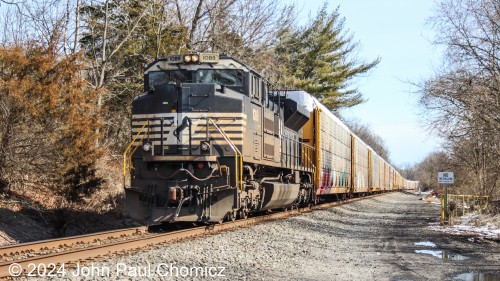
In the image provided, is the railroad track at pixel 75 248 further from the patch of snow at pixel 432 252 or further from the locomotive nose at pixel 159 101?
the patch of snow at pixel 432 252

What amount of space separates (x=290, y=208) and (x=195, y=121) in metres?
8.34

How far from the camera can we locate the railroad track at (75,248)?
659 centimetres

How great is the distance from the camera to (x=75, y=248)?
892 centimetres

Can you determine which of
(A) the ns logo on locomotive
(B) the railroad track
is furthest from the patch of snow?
(B) the railroad track

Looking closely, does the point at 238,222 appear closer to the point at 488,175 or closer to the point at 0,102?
the point at 0,102

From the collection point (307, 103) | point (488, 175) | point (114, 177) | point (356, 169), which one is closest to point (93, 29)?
point (114, 177)

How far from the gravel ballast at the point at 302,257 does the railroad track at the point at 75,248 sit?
404 mm

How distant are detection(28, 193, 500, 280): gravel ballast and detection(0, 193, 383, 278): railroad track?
0.40 meters

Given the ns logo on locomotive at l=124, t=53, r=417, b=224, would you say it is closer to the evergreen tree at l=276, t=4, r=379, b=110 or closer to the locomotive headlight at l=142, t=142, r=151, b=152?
the locomotive headlight at l=142, t=142, r=151, b=152

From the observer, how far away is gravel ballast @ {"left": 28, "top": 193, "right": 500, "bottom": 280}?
278 inches

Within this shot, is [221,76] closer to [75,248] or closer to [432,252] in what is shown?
[75,248]

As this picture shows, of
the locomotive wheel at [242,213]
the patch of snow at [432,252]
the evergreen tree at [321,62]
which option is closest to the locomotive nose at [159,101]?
the locomotive wheel at [242,213]

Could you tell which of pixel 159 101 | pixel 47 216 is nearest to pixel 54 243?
pixel 159 101

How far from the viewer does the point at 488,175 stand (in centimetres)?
2409
